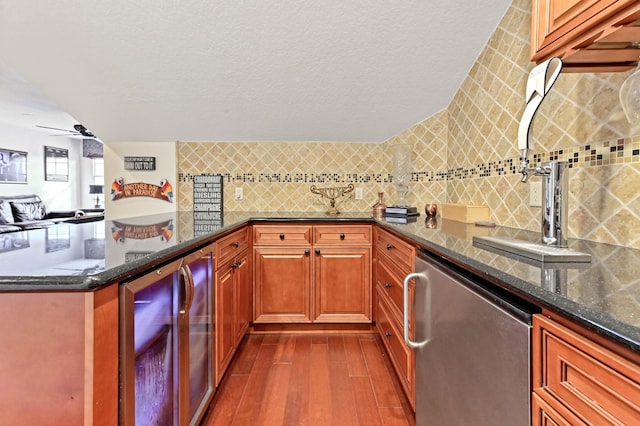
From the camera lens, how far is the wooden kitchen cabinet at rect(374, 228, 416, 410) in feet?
5.23

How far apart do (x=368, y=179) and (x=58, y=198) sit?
311 inches

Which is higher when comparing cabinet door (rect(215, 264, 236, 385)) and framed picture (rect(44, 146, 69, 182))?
framed picture (rect(44, 146, 69, 182))

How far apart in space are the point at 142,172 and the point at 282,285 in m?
1.71

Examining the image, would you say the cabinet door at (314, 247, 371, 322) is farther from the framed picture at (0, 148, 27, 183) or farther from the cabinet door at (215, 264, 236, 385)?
the framed picture at (0, 148, 27, 183)

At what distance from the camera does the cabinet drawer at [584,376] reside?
48cm

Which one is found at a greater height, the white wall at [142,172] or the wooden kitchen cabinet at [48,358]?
the white wall at [142,172]

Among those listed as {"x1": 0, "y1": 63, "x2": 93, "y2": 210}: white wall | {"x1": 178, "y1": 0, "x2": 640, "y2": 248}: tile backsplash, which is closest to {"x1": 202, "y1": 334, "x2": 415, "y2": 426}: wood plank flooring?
{"x1": 178, "y1": 0, "x2": 640, "y2": 248}: tile backsplash

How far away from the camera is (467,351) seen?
3.15 feet

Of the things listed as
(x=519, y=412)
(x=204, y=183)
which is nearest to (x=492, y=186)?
(x=519, y=412)

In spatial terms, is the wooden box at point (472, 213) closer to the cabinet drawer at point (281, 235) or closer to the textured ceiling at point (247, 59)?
the textured ceiling at point (247, 59)

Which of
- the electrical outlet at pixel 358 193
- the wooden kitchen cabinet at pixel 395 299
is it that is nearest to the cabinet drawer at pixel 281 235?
the wooden kitchen cabinet at pixel 395 299

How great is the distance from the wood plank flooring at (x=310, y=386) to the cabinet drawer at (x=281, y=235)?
695 mm

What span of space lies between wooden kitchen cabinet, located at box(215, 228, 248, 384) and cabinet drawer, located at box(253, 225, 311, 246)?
0.12m

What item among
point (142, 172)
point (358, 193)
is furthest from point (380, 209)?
point (142, 172)
